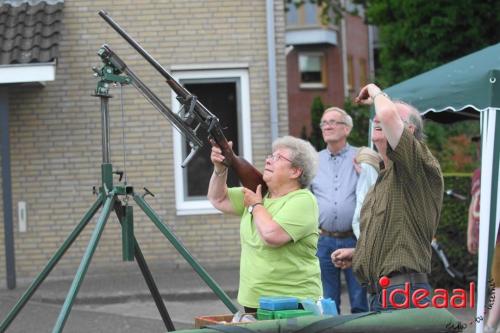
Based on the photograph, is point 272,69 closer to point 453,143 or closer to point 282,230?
point 282,230

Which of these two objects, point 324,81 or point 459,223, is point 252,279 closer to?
point 459,223

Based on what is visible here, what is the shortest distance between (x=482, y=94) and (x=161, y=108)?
3.22m

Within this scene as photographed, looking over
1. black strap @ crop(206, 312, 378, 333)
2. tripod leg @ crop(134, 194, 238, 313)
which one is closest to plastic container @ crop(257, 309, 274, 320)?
black strap @ crop(206, 312, 378, 333)

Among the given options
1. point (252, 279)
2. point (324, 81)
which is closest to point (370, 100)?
point (252, 279)

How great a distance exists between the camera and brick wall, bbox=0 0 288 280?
11.3 metres

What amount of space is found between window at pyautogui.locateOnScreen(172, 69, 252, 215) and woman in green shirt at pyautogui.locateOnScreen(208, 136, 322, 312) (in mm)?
6524

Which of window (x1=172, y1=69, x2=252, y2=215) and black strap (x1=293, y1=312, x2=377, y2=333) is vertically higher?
window (x1=172, y1=69, x2=252, y2=215)

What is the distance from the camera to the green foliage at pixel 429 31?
16.7 meters

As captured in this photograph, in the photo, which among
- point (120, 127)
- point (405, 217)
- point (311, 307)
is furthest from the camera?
point (120, 127)

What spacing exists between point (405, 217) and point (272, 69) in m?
7.34

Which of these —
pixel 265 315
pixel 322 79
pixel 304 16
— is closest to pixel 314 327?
pixel 265 315

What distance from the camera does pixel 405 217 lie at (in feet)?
14.1

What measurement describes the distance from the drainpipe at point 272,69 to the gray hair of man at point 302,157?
255 inches

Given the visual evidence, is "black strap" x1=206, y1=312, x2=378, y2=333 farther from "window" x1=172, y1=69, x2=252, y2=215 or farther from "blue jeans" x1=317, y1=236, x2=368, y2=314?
"window" x1=172, y1=69, x2=252, y2=215
